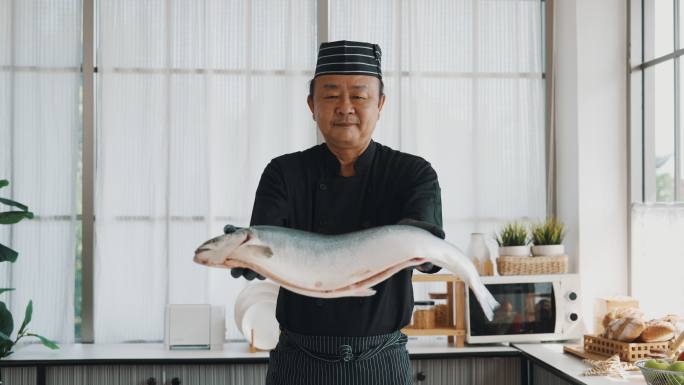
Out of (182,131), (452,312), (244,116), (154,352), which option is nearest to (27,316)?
Result: (154,352)

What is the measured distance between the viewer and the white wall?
12.5 feet

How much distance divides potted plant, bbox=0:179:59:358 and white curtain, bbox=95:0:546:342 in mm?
413

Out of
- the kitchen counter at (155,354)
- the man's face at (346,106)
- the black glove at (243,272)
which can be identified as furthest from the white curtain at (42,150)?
the black glove at (243,272)

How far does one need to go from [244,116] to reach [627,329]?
2.19 m

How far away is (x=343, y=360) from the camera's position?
1.63 meters

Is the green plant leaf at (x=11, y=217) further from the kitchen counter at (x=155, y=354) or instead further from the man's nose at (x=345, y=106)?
the man's nose at (x=345, y=106)

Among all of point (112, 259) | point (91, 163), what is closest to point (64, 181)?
point (91, 163)

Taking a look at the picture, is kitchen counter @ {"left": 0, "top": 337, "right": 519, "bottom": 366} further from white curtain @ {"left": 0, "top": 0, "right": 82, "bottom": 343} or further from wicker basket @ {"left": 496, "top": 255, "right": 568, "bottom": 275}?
wicker basket @ {"left": 496, "top": 255, "right": 568, "bottom": 275}

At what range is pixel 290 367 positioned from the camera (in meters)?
1.70

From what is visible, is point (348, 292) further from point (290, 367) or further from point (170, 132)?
point (170, 132)

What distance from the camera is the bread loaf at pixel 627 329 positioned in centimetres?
306

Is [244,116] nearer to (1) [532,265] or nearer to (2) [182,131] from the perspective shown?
(2) [182,131]

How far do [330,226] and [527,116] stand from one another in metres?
2.80

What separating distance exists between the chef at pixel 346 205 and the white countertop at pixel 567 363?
1.39m
